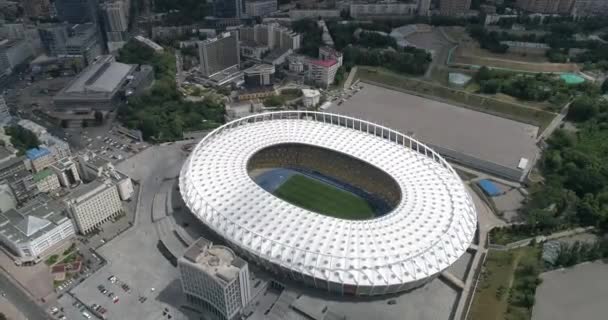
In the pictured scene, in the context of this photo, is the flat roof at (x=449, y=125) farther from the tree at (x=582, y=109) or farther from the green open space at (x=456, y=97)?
the tree at (x=582, y=109)

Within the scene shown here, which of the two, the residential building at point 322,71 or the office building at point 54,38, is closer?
the residential building at point 322,71

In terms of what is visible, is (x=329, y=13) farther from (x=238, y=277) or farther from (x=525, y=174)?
(x=238, y=277)

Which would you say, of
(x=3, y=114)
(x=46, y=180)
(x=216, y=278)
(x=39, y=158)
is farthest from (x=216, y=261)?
(x=3, y=114)

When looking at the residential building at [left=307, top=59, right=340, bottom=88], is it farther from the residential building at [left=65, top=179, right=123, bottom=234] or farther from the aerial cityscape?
the residential building at [left=65, top=179, right=123, bottom=234]

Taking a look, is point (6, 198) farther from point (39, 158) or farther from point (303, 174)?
point (303, 174)

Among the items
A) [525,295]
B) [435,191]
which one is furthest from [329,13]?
[525,295]

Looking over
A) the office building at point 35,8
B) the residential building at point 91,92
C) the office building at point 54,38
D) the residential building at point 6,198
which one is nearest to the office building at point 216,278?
the residential building at point 6,198

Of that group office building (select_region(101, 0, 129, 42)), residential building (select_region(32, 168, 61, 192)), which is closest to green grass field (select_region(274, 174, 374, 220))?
residential building (select_region(32, 168, 61, 192))
